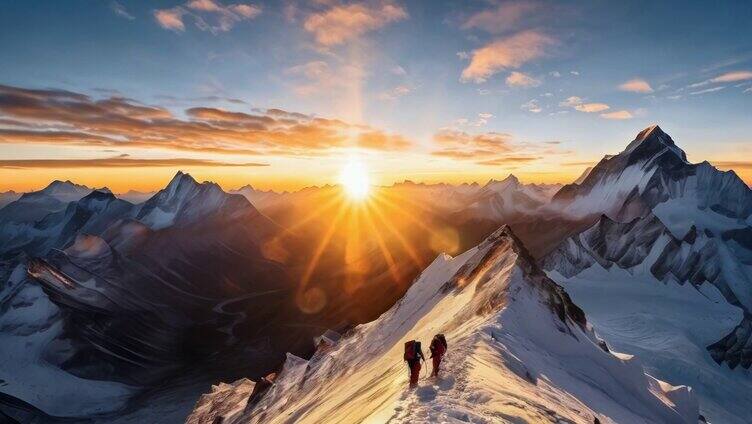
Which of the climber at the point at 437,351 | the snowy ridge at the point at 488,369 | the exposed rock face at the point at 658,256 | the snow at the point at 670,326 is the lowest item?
the snow at the point at 670,326

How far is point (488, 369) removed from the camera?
23422 millimetres

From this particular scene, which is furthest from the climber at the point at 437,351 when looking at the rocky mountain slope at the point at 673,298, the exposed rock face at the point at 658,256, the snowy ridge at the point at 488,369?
the exposed rock face at the point at 658,256

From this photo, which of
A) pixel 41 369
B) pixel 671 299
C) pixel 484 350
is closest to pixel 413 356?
pixel 484 350

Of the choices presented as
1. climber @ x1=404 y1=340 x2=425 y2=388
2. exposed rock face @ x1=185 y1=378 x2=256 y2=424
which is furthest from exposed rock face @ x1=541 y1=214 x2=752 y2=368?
climber @ x1=404 y1=340 x2=425 y2=388

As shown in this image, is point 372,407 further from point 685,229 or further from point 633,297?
point 685,229

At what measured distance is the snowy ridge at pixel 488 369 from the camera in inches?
770

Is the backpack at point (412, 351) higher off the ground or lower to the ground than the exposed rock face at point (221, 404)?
higher

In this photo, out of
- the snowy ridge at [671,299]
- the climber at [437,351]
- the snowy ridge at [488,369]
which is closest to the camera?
the snowy ridge at [488,369]

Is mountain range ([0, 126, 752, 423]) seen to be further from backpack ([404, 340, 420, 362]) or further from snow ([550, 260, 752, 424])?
backpack ([404, 340, 420, 362])

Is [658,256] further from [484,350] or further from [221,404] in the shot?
[484,350]

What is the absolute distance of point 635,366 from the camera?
1614 inches

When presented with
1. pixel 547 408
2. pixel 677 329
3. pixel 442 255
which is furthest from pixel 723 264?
pixel 547 408

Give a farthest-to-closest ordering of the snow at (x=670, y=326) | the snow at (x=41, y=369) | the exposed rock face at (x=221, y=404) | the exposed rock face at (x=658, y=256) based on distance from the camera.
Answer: the exposed rock face at (x=658, y=256)
the snow at (x=41, y=369)
the snow at (x=670, y=326)
the exposed rock face at (x=221, y=404)

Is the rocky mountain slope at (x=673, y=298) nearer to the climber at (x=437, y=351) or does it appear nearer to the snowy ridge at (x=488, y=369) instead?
the snowy ridge at (x=488, y=369)
